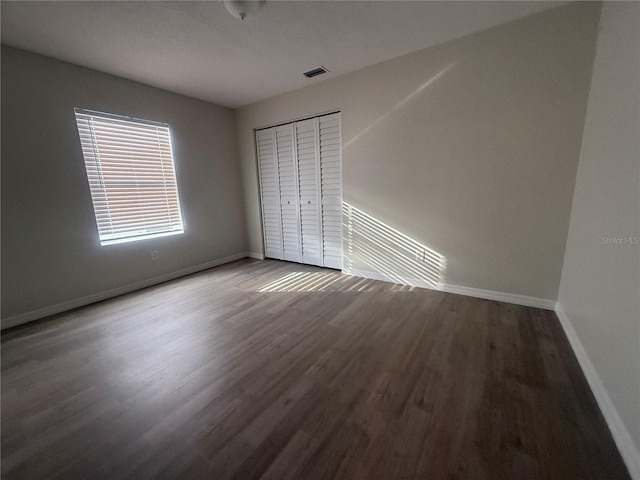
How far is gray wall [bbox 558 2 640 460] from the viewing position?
1.17 m

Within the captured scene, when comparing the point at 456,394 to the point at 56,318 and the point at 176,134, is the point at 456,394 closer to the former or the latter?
the point at 56,318

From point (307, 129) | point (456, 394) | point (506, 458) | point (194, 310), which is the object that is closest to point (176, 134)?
point (307, 129)

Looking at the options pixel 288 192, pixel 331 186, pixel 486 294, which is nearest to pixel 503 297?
pixel 486 294

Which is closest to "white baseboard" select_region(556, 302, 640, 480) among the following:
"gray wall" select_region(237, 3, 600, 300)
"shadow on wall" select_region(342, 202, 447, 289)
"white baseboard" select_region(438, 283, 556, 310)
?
"white baseboard" select_region(438, 283, 556, 310)

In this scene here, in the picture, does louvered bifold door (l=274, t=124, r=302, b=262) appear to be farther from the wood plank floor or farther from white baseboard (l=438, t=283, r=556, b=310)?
white baseboard (l=438, t=283, r=556, b=310)

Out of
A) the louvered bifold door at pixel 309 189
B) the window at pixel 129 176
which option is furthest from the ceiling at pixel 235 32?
the louvered bifold door at pixel 309 189

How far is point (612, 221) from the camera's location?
1.42 m

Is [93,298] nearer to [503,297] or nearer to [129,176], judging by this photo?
[129,176]

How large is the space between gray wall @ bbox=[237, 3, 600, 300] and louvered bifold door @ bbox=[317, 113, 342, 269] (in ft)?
0.58

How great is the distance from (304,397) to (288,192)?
3031 millimetres

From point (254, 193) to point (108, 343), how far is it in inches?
114

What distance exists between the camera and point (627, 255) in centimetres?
124

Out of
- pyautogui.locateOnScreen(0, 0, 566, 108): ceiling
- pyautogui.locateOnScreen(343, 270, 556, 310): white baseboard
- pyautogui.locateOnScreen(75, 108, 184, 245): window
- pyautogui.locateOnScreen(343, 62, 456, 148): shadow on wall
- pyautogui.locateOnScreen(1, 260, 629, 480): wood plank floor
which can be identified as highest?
pyautogui.locateOnScreen(0, 0, 566, 108): ceiling

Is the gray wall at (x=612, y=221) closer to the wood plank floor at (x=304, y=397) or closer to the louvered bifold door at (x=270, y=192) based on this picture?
the wood plank floor at (x=304, y=397)
